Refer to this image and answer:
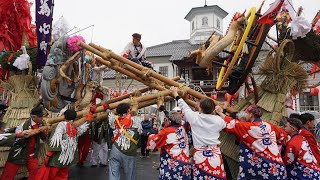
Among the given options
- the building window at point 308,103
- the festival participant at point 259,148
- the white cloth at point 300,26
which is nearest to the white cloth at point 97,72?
the festival participant at point 259,148

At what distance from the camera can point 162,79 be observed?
206 inches

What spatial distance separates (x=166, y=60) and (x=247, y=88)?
909 inches

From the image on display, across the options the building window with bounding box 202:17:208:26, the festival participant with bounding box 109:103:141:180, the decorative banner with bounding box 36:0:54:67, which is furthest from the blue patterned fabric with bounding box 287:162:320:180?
the building window with bounding box 202:17:208:26

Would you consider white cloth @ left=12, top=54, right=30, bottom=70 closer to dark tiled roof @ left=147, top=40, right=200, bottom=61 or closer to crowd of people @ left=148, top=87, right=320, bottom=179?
crowd of people @ left=148, top=87, right=320, bottom=179

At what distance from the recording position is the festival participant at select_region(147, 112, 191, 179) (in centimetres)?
411

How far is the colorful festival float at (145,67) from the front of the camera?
480cm

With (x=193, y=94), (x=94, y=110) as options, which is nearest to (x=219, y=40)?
(x=193, y=94)

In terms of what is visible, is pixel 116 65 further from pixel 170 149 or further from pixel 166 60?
pixel 166 60

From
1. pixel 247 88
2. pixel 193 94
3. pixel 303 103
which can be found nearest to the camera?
pixel 193 94

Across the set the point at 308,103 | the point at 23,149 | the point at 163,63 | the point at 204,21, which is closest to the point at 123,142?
the point at 23,149

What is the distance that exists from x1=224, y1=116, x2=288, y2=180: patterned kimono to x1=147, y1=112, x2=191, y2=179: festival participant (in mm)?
708

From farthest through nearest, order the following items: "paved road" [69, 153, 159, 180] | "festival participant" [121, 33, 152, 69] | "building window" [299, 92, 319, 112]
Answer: "building window" [299, 92, 319, 112] < "festival participant" [121, 33, 152, 69] < "paved road" [69, 153, 159, 180]

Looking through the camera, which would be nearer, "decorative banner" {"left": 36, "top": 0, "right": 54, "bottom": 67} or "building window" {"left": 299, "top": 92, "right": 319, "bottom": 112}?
"decorative banner" {"left": 36, "top": 0, "right": 54, "bottom": 67}

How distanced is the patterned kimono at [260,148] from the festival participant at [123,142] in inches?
65.6
